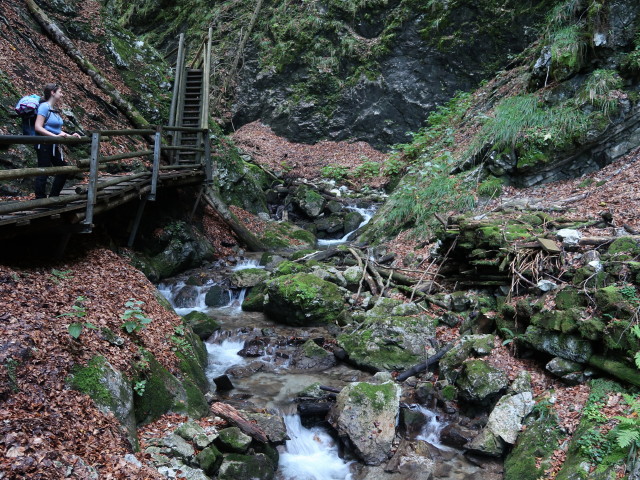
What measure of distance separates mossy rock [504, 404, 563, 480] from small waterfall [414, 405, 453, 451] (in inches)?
34.5

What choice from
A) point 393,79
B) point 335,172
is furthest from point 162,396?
point 393,79

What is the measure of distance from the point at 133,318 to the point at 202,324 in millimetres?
2886

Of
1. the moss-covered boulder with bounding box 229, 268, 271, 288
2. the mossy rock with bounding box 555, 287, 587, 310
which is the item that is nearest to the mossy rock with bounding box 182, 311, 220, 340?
the moss-covered boulder with bounding box 229, 268, 271, 288

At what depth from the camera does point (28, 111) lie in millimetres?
5738

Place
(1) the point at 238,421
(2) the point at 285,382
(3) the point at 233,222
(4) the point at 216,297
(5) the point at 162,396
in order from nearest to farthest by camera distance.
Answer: (5) the point at 162,396
(1) the point at 238,421
(2) the point at 285,382
(4) the point at 216,297
(3) the point at 233,222

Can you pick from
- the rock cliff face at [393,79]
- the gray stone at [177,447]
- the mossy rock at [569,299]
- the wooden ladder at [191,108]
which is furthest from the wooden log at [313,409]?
the rock cliff face at [393,79]

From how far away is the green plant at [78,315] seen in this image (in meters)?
4.63

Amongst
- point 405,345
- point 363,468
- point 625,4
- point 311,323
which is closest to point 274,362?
point 311,323

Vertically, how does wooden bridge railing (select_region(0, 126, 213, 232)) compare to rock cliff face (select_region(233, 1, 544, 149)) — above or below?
below

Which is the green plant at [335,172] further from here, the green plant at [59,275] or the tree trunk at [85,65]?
the green plant at [59,275]

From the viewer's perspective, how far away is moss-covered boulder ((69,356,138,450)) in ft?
13.9

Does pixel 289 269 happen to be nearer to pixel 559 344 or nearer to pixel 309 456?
pixel 309 456

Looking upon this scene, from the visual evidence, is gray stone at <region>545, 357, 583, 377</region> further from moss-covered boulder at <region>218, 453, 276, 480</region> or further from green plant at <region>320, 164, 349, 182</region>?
green plant at <region>320, 164, 349, 182</region>

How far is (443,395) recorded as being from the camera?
255 inches
